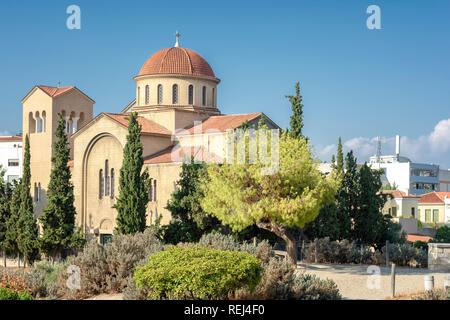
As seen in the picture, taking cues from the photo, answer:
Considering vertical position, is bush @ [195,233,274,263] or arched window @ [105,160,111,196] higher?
arched window @ [105,160,111,196]

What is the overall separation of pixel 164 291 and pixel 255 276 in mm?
2325

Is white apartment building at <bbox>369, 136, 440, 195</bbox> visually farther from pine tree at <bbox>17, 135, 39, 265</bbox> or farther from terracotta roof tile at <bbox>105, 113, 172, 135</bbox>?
pine tree at <bbox>17, 135, 39, 265</bbox>

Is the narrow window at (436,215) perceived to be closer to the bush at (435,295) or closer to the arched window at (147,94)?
the arched window at (147,94)

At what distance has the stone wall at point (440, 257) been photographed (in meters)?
25.2

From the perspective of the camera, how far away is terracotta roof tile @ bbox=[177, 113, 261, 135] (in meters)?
39.0

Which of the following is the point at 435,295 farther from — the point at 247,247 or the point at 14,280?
the point at 14,280

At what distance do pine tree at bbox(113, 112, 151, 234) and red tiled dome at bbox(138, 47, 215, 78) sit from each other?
14.0 meters

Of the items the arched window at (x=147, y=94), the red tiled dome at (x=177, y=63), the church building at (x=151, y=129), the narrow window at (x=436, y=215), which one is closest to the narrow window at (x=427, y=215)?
the narrow window at (x=436, y=215)

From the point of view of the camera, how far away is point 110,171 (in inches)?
1655

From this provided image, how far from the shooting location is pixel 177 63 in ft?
143

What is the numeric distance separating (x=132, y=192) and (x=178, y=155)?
406 inches

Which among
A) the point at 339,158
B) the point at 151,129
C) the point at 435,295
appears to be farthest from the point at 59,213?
the point at 435,295

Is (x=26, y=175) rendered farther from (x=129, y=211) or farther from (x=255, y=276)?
(x=255, y=276)

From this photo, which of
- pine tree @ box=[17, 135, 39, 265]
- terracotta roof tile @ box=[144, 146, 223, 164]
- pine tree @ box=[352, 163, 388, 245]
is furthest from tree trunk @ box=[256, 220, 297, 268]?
pine tree @ box=[17, 135, 39, 265]
